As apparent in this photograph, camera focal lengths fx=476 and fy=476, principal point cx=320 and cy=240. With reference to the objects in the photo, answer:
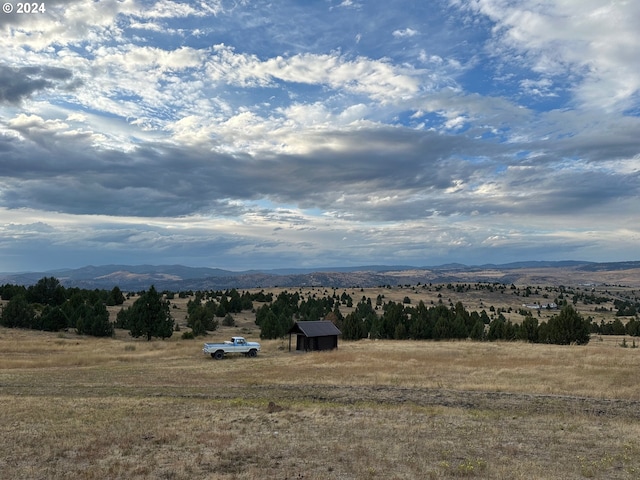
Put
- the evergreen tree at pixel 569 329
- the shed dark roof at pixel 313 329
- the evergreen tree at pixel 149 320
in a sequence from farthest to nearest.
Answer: the evergreen tree at pixel 149 320 < the evergreen tree at pixel 569 329 < the shed dark roof at pixel 313 329

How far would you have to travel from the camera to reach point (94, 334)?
201ft

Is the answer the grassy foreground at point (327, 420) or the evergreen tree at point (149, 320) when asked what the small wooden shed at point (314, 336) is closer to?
the grassy foreground at point (327, 420)

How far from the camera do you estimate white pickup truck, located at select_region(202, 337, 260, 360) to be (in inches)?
1741

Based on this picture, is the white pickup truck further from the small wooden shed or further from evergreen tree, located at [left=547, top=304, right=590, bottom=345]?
evergreen tree, located at [left=547, top=304, right=590, bottom=345]

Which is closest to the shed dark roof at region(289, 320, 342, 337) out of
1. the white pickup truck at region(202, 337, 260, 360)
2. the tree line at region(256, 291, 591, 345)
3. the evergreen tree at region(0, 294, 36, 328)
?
the white pickup truck at region(202, 337, 260, 360)

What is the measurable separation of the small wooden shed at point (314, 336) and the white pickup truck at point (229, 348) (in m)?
5.74

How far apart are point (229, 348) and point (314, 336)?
9472mm

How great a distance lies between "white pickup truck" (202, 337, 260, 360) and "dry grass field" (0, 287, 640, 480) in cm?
417

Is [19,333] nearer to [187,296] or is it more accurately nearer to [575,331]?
[187,296]

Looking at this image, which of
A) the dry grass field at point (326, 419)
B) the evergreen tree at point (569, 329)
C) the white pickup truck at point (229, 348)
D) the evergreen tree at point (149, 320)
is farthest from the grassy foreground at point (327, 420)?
the evergreen tree at point (149, 320)

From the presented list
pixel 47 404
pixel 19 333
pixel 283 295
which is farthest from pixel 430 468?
pixel 283 295

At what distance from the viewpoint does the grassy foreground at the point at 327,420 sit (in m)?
13.5

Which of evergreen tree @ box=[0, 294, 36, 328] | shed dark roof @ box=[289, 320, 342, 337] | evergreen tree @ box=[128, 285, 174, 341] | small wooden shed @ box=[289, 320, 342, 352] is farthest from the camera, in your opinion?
evergreen tree @ box=[0, 294, 36, 328]

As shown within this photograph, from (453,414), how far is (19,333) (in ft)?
179
